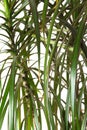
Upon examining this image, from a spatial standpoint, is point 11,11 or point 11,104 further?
point 11,11

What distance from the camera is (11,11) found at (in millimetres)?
688

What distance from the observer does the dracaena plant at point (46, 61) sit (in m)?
0.44

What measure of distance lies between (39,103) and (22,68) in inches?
3.9

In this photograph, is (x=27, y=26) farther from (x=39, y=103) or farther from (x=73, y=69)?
(x=73, y=69)

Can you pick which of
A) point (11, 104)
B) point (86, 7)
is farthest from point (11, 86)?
point (86, 7)

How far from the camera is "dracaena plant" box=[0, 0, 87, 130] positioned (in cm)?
44

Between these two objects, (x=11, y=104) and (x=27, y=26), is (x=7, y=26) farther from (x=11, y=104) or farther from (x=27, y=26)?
(x=11, y=104)

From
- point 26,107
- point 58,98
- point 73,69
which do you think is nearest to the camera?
point 73,69

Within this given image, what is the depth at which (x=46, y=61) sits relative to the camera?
43 centimetres

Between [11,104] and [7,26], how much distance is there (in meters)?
0.27

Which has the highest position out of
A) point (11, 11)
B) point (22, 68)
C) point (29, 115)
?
point (11, 11)

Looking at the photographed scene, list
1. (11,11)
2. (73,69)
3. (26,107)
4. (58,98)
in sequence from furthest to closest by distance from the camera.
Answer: (26,107), (11,11), (58,98), (73,69)

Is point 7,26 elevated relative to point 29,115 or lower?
elevated

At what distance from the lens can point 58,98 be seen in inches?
23.1
